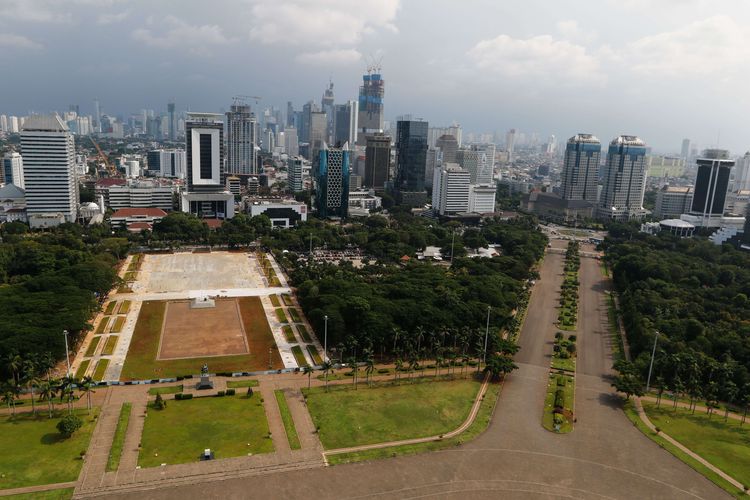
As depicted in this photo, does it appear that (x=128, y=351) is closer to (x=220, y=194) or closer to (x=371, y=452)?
(x=371, y=452)

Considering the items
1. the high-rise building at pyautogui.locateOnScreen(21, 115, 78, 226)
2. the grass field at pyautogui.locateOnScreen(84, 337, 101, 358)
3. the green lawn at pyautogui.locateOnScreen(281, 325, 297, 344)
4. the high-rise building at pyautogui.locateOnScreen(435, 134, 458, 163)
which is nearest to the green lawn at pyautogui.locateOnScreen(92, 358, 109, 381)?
the grass field at pyautogui.locateOnScreen(84, 337, 101, 358)

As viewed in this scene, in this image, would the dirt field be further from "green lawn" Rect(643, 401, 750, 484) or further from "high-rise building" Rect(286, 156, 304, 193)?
"high-rise building" Rect(286, 156, 304, 193)

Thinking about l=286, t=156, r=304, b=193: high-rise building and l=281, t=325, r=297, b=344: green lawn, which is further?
l=286, t=156, r=304, b=193: high-rise building

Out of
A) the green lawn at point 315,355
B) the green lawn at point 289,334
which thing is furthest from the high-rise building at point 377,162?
the green lawn at point 315,355

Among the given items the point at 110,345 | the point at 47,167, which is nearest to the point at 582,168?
the point at 47,167


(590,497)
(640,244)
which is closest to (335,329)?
(590,497)

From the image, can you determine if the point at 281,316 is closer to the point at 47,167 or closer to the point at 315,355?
the point at 315,355
